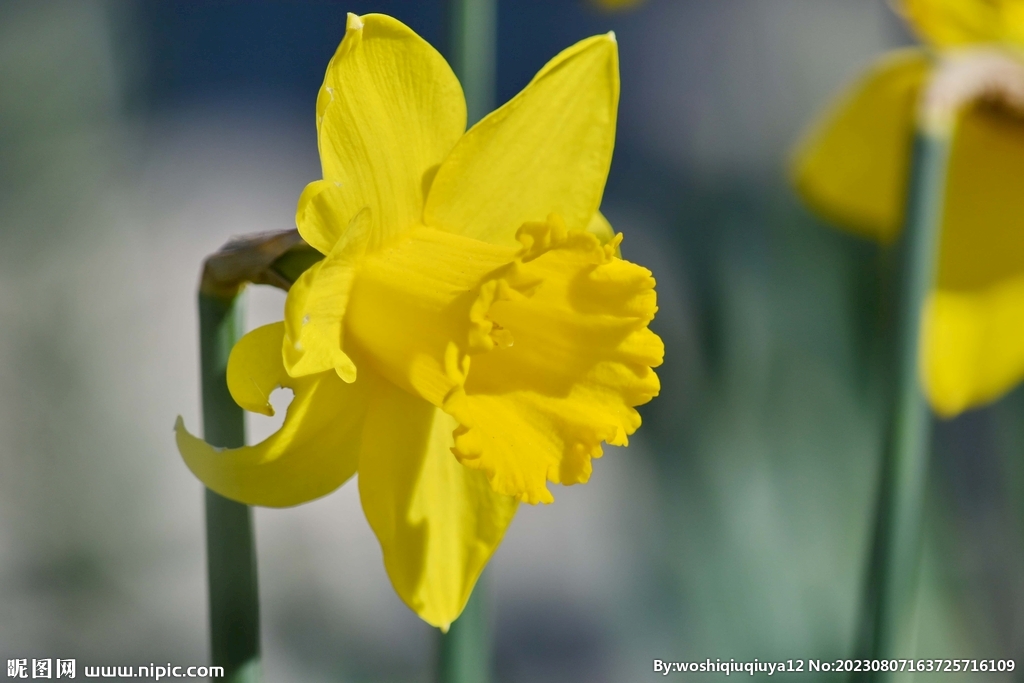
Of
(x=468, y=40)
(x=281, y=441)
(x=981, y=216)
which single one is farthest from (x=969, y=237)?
(x=281, y=441)

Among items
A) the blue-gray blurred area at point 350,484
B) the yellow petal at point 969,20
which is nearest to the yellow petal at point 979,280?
the yellow petal at point 969,20

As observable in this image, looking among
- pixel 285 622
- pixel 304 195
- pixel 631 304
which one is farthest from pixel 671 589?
pixel 304 195

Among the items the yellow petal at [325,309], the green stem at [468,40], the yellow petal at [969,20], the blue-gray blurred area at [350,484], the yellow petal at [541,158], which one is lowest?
the blue-gray blurred area at [350,484]

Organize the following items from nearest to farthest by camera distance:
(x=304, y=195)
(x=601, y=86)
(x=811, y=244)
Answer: (x=304, y=195)
(x=601, y=86)
(x=811, y=244)

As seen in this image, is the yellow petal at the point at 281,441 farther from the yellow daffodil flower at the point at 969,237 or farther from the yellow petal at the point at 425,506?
the yellow daffodil flower at the point at 969,237

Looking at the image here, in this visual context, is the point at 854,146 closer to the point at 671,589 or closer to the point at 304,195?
the point at 671,589

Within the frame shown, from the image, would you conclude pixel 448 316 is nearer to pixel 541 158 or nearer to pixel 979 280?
pixel 541 158

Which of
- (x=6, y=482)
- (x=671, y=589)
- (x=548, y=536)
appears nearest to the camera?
(x=6, y=482)
